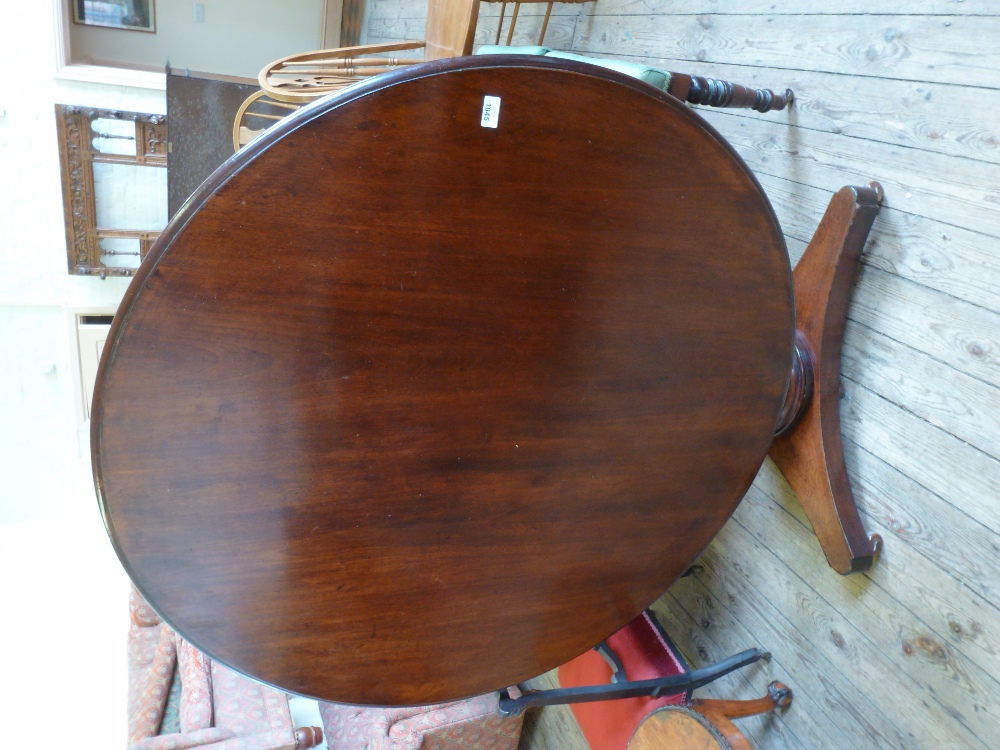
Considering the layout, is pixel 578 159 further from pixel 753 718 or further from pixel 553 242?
pixel 753 718

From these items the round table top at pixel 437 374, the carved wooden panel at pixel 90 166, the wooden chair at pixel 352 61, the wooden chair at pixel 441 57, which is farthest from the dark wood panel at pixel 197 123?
the round table top at pixel 437 374

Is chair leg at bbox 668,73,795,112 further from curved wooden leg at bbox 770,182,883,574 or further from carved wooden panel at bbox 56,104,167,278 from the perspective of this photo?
carved wooden panel at bbox 56,104,167,278

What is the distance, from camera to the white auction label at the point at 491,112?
0.79 metres

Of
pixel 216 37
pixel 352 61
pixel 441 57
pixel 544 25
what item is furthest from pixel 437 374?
pixel 216 37

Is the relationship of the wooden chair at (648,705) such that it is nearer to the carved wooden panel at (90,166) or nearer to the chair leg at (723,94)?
the chair leg at (723,94)

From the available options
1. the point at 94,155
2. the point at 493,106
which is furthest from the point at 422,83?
the point at 94,155

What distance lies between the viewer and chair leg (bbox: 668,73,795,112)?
125 centimetres

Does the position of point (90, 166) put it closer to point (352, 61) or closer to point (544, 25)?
point (352, 61)

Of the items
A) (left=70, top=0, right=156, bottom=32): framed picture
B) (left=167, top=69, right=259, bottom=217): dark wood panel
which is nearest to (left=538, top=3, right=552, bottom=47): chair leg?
(left=167, top=69, right=259, bottom=217): dark wood panel

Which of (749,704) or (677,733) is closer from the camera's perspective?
(677,733)

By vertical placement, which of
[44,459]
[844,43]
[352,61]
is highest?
[844,43]

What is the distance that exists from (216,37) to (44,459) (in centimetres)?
342

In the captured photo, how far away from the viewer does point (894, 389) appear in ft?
4.11

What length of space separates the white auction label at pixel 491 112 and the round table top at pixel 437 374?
13 mm
